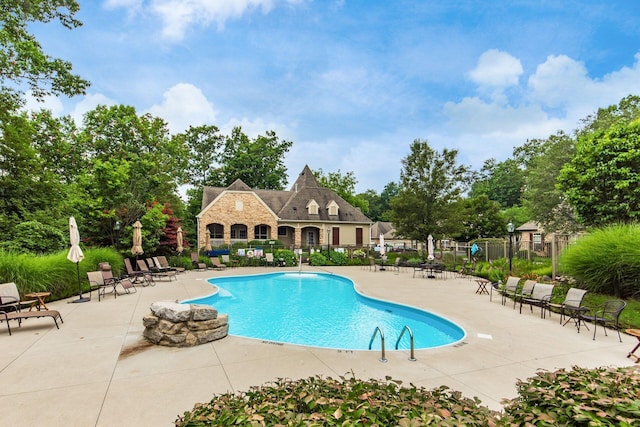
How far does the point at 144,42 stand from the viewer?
1173 cm

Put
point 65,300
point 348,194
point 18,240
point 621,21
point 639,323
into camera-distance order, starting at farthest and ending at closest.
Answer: point 348,194, point 18,240, point 621,21, point 65,300, point 639,323

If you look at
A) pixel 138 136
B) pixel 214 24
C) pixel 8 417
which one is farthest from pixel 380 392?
pixel 138 136

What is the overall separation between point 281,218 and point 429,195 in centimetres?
1375

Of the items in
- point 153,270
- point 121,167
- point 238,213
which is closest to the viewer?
point 153,270

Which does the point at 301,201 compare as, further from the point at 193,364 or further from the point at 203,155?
the point at 193,364

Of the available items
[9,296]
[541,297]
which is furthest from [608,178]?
[9,296]

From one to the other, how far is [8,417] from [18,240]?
12028 millimetres

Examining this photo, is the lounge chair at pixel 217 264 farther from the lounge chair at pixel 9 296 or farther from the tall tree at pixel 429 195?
the tall tree at pixel 429 195

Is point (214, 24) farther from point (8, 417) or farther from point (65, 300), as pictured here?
point (8, 417)

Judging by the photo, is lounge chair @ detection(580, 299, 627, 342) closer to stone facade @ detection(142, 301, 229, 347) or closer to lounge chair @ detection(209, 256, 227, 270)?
stone facade @ detection(142, 301, 229, 347)

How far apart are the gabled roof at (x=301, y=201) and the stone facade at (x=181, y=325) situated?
928 inches

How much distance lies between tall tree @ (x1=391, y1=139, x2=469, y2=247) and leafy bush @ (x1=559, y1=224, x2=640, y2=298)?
505 inches

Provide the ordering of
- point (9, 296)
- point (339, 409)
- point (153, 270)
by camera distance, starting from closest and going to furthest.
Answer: point (339, 409), point (9, 296), point (153, 270)

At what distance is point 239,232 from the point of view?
29.8m
